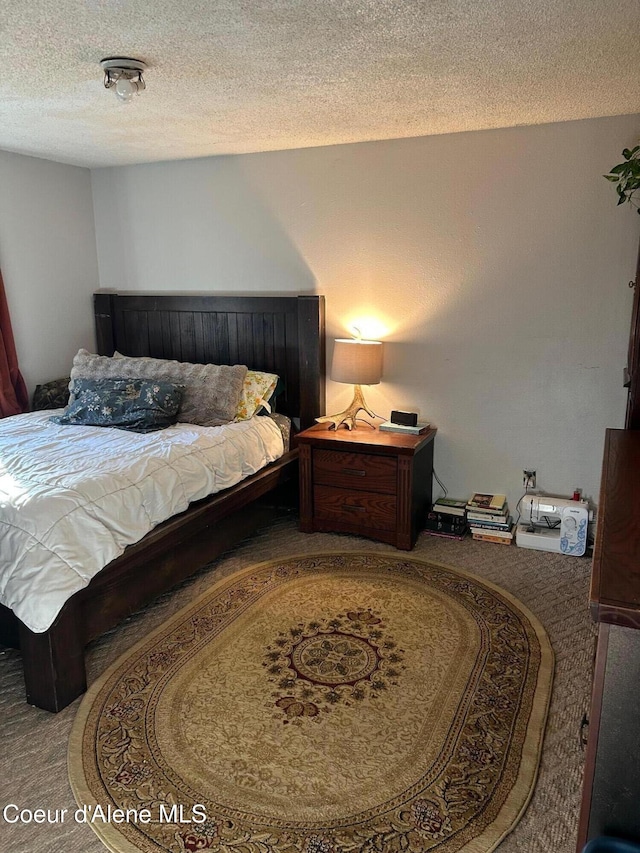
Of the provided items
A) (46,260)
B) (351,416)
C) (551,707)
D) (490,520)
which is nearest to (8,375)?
(46,260)

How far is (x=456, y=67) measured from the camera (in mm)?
2250

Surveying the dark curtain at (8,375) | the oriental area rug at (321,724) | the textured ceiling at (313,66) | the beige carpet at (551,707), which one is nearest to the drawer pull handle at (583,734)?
the beige carpet at (551,707)

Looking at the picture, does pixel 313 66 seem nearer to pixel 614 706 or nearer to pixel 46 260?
pixel 614 706

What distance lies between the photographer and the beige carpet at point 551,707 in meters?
1.67

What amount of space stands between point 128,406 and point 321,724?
2.01 m

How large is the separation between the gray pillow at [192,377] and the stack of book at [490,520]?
1.47m

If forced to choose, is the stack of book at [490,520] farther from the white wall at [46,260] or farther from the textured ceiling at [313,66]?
the white wall at [46,260]

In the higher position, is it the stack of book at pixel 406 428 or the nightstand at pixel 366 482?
the stack of book at pixel 406 428

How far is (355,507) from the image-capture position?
3.49m

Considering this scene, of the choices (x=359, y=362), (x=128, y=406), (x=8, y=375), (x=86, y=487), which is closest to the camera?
(x=86, y=487)

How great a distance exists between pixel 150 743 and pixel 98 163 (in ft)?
11.8

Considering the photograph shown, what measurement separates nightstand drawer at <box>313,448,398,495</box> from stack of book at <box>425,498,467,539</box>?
1.27ft

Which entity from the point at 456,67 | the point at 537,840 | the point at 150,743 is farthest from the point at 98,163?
the point at 537,840

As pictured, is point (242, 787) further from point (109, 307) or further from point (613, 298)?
point (109, 307)
